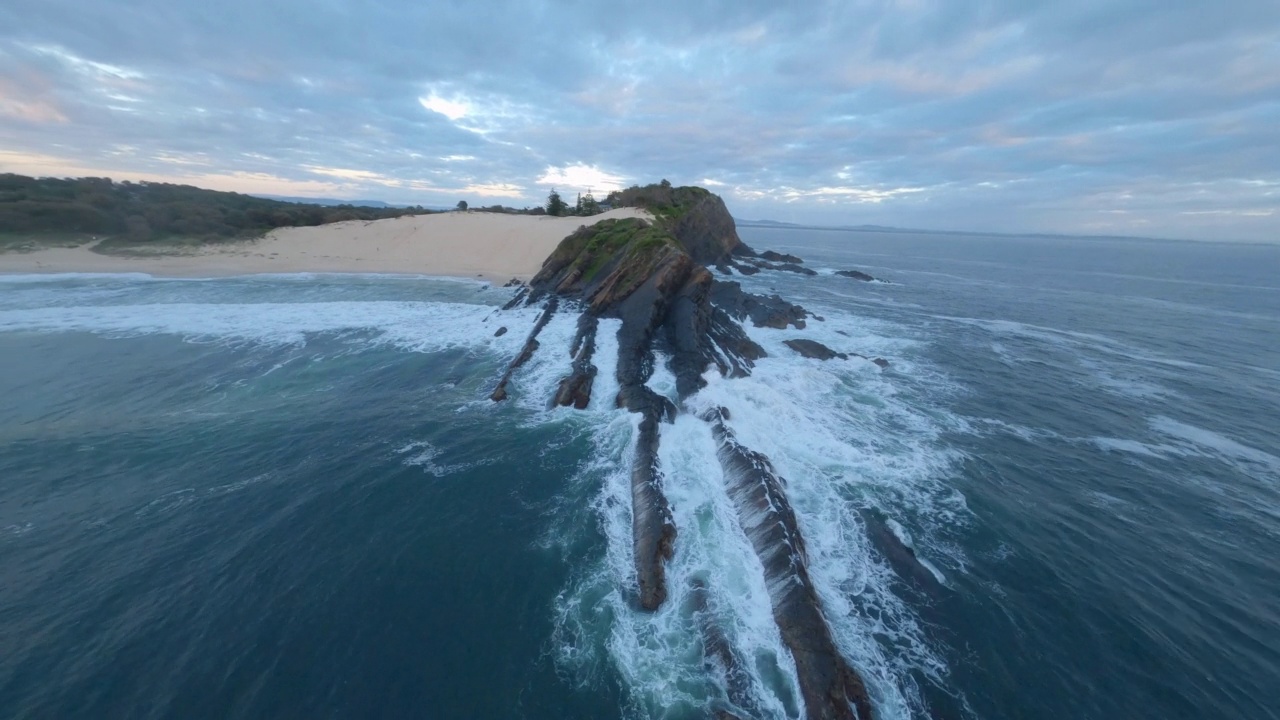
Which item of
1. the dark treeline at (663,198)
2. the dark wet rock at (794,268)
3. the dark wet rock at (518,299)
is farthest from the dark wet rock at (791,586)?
the dark wet rock at (794,268)

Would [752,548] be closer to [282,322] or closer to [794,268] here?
[282,322]

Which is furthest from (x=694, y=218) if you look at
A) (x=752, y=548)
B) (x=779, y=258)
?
(x=752, y=548)

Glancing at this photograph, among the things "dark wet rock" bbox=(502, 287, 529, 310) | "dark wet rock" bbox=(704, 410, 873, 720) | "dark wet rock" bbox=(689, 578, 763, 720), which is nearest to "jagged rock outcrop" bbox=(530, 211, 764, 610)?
"dark wet rock" bbox=(502, 287, 529, 310)

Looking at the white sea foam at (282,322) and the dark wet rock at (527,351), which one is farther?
the white sea foam at (282,322)

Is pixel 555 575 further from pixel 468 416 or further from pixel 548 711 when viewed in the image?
pixel 468 416

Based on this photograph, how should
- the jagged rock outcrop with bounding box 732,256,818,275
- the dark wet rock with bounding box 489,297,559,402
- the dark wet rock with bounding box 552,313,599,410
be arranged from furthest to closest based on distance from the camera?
the jagged rock outcrop with bounding box 732,256,818,275 < the dark wet rock with bounding box 489,297,559,402 < the dark wet rock with bounding box 552,313,599,410

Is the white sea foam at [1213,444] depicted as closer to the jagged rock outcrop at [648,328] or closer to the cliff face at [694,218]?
the jagged rock outcrop at [648,328]

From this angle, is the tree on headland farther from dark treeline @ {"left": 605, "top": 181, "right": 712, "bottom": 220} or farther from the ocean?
the ocean
